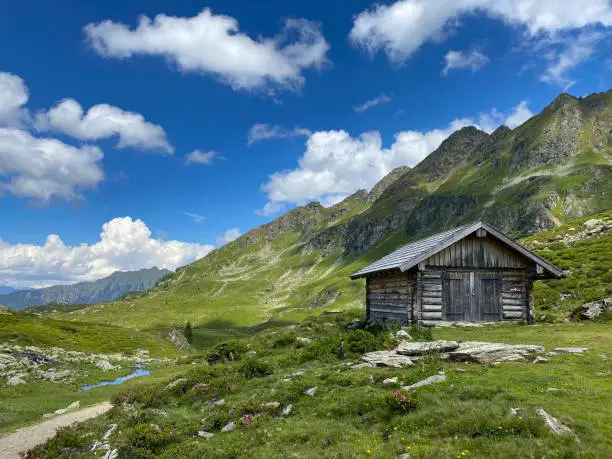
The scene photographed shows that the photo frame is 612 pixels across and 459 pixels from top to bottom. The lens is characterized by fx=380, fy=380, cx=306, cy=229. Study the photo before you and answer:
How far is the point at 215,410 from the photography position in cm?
1558

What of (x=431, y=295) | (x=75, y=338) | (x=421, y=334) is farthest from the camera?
(x=75, y=338)

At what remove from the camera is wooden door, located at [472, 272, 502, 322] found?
2572 cm

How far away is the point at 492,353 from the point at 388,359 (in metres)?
4.16

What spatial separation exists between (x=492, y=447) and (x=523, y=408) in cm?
187

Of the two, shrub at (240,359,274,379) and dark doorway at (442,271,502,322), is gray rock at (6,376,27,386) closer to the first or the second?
shrub at (240,359,274,379)

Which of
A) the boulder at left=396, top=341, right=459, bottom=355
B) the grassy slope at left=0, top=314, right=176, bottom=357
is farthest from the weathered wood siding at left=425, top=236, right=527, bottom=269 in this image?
the grassy slope at left=0, top=314, right=176, bottom=357

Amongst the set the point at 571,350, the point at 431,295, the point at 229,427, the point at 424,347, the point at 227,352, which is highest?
the point at 431,295

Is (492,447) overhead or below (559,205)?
below

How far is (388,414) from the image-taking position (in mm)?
10914

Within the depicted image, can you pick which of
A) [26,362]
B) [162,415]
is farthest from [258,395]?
[26,362]

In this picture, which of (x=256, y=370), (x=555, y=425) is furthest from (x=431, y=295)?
(x=555, y=425)

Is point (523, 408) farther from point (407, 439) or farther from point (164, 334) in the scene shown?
point (164, 334)

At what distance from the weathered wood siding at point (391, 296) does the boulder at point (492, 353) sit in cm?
936

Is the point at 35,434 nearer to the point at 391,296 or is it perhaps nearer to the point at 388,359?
the point at 388,359
